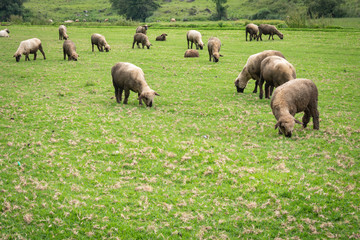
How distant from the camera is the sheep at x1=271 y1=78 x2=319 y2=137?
10.2 meters

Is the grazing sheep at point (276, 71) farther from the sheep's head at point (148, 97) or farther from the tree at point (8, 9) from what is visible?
the tree at point (8, 9)

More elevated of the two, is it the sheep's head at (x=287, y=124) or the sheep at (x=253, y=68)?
the sheep at (x=253, y=68)

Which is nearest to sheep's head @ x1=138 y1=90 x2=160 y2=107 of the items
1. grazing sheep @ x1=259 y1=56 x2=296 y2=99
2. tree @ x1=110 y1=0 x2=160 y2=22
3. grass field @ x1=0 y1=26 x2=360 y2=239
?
grass field @ x1=0 y1=26 x2=360 y2=239

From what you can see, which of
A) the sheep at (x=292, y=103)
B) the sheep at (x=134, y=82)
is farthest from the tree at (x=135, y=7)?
the sheep at (x=292, y=103)

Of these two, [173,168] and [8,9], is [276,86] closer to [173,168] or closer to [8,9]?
[173,168]

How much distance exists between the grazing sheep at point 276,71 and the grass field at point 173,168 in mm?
1289

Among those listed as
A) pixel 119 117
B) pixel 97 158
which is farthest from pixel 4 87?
pixel 97 158

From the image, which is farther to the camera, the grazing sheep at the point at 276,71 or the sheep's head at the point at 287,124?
the grazing sheep at the point at 276,71

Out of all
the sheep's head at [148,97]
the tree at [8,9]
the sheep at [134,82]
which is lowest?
the sheep's head at [148,97]

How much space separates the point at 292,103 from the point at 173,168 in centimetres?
492

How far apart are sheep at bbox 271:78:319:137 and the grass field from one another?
56 centimetres

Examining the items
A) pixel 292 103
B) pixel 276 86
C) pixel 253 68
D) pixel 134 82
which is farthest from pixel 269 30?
pixel 292 103

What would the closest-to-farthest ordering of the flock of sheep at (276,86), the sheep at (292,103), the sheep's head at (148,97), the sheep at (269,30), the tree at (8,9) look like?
the sheep at (292,103)
the flock of sheep at (276,86)
the sheep's head at (148,97)
the sheep at (269,30)
the tree at (8,9)

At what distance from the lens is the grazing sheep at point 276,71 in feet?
43.7
